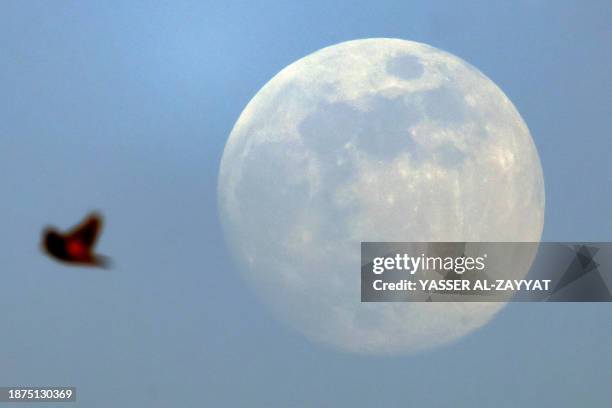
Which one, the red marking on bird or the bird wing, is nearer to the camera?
the red marking on bird

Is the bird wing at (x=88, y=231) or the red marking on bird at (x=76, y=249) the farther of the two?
the bird wing at (x=88, y=231)

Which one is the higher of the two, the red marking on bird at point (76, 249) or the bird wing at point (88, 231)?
the bird wing at point (88, 231)

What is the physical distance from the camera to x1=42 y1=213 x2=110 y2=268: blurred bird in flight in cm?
1018

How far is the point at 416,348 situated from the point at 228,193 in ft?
11.8

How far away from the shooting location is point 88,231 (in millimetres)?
11500

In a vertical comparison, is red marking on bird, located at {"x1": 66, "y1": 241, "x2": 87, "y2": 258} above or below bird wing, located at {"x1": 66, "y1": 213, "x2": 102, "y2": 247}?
below

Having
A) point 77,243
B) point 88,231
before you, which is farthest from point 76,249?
point 88,231

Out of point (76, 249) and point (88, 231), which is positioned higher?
point (88, 231)

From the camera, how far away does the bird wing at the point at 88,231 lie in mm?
10453

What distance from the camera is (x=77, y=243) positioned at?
33.7ft

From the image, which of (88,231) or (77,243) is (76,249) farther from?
(88,231)

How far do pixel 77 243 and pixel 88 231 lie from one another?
49.6 inches

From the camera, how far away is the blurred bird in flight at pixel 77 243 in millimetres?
10180

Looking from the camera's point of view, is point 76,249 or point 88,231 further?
point 88,231
